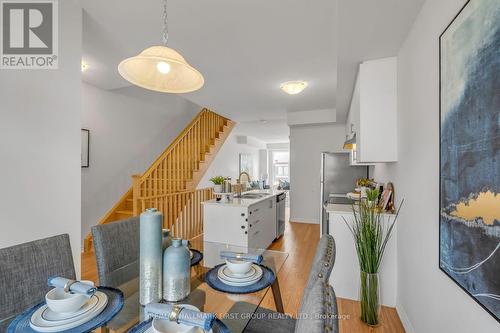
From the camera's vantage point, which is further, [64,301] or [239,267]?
[239,267]

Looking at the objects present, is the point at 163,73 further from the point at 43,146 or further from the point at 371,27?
the point at 371,27

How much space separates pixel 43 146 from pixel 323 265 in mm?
1945

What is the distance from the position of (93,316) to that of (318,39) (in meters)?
2.57

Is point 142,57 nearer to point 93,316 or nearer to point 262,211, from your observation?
point 93,316

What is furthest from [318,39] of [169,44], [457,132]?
[457,132]

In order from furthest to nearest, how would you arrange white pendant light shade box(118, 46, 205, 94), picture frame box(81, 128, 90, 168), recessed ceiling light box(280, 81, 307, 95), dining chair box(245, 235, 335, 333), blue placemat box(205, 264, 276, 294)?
1. picture frame box(81, 128, 90, 168)
2. recessed ceiling light box(280, 81, 307, 95)
3. white pendant light shade box(118, 46, 205, 94)
4. blue placemat box(205, 264, 276, 294)
5. dining chair box(245, 235, 335, 333)

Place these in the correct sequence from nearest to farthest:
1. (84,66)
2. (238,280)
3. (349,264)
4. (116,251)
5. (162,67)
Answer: (238,280) < (162,67) < (116,251) < (349,264) < (84,66)

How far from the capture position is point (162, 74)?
4.67 ft

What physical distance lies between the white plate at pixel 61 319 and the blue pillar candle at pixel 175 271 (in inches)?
9.8

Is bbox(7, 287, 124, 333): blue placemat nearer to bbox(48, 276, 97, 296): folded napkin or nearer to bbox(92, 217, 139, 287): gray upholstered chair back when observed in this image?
bbox(48, 276, 97, 296): folded napkin

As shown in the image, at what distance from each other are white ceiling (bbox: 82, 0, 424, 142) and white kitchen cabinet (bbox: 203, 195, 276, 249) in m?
1.73

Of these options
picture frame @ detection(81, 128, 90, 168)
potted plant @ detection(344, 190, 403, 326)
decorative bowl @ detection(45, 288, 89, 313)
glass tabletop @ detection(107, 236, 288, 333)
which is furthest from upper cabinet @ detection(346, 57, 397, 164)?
picture frame @ detection(81, 128, 90, 168)

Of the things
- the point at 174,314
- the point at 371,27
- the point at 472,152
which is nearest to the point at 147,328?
the point at 174,314

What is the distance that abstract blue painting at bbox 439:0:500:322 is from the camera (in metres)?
0.85
